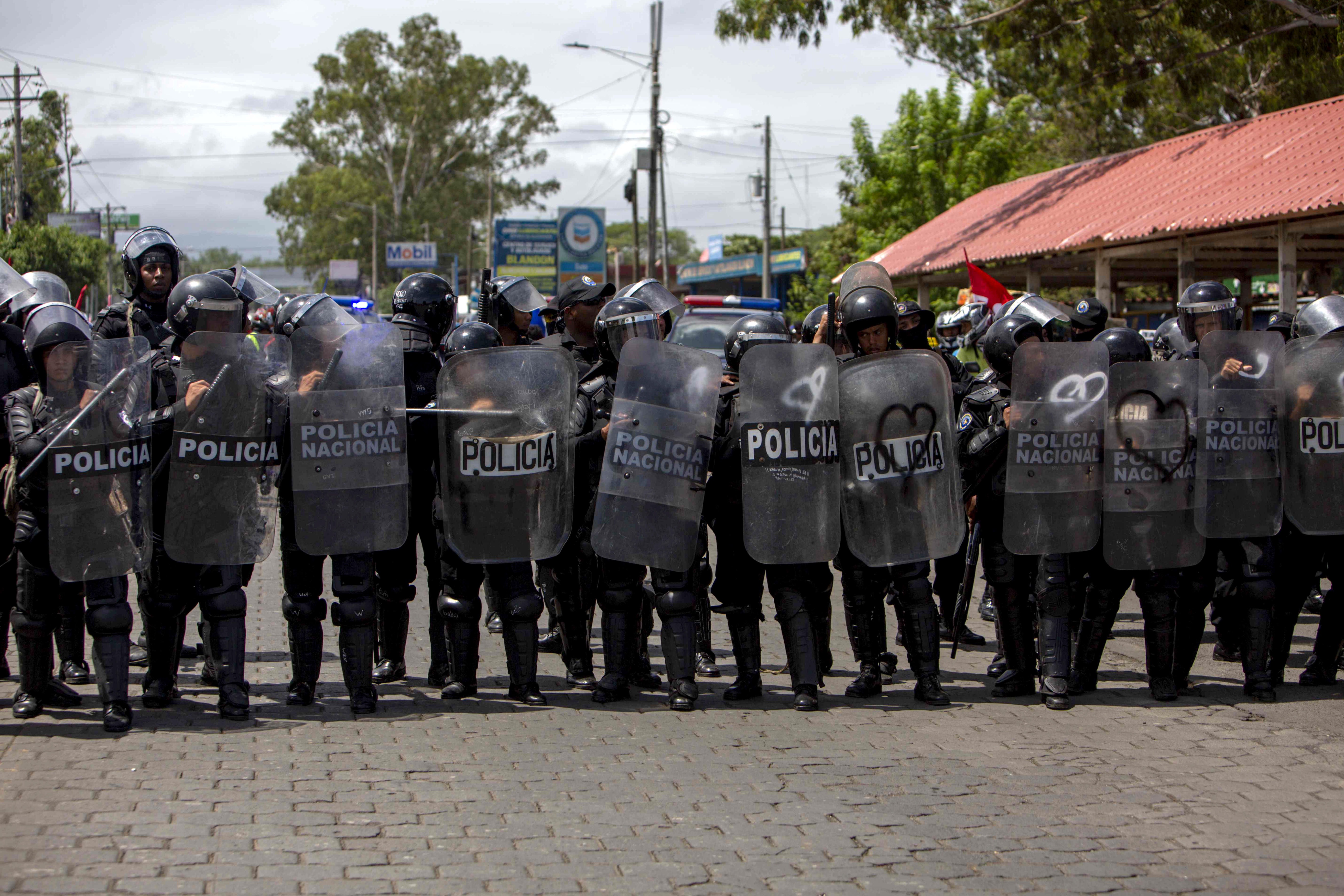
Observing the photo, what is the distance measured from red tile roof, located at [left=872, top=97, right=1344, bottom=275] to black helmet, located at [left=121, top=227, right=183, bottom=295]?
10750 millimetres

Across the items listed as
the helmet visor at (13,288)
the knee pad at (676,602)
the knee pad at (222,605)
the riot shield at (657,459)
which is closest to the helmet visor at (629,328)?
the riot shield at (657,459)

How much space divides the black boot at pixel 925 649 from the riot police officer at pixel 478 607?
5.40 feet

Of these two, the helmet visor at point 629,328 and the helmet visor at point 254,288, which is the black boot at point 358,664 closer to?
the helmet visor at point 629,328

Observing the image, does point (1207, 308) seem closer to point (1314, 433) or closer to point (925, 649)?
point (1314, 433)

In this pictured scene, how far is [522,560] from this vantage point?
5551 millimetres

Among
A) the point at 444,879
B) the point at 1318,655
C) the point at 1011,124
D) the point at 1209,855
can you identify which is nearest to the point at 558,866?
the point at 444,879

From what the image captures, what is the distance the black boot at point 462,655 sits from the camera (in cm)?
567

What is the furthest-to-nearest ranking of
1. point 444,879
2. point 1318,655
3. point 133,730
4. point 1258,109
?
point 1258,109 → point 1318,655 → point 133,730 → point 444,879

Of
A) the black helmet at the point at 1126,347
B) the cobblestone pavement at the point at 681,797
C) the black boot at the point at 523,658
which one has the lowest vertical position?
the cobblestone pavement at the point at 681,797

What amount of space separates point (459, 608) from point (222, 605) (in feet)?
3.22

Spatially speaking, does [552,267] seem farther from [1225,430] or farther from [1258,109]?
[1225,430]

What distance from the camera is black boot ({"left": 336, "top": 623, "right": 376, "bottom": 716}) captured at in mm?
5441

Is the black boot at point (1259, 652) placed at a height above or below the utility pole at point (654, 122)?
below

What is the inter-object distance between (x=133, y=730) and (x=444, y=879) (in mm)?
2192
